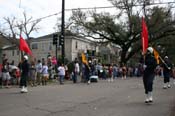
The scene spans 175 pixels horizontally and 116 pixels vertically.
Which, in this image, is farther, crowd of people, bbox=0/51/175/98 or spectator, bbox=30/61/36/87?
spectator, bbox=30/61/36/87

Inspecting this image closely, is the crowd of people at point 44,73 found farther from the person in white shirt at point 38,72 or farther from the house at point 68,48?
the house at point 68,48

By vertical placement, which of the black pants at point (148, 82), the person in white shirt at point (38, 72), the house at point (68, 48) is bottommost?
the black pants at point (148, 82)

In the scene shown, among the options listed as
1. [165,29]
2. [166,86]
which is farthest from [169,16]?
[166,86]

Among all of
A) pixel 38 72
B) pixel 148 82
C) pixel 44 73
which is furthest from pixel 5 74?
pixel 148 82

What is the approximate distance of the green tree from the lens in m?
53.9

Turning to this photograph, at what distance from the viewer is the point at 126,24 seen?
5597 cm

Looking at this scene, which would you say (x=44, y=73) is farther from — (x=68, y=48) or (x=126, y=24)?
(x=68, y=48)

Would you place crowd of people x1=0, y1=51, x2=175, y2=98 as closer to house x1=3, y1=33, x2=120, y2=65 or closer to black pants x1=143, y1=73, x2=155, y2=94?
black pants x1=143, y1=73, x2=155, y2=94

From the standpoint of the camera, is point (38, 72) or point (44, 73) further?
point (44, 73)

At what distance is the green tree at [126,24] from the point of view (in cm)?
5388

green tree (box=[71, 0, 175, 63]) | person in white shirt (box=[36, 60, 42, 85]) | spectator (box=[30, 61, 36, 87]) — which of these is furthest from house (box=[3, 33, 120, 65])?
spectator (box=[30, 61, 36, 87])

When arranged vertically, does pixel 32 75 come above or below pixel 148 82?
above

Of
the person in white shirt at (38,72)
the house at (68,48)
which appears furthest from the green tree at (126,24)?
the person in white shirt at (38,72)

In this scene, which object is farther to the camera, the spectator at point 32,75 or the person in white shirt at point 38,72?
the person in white shirt at point 38,72
